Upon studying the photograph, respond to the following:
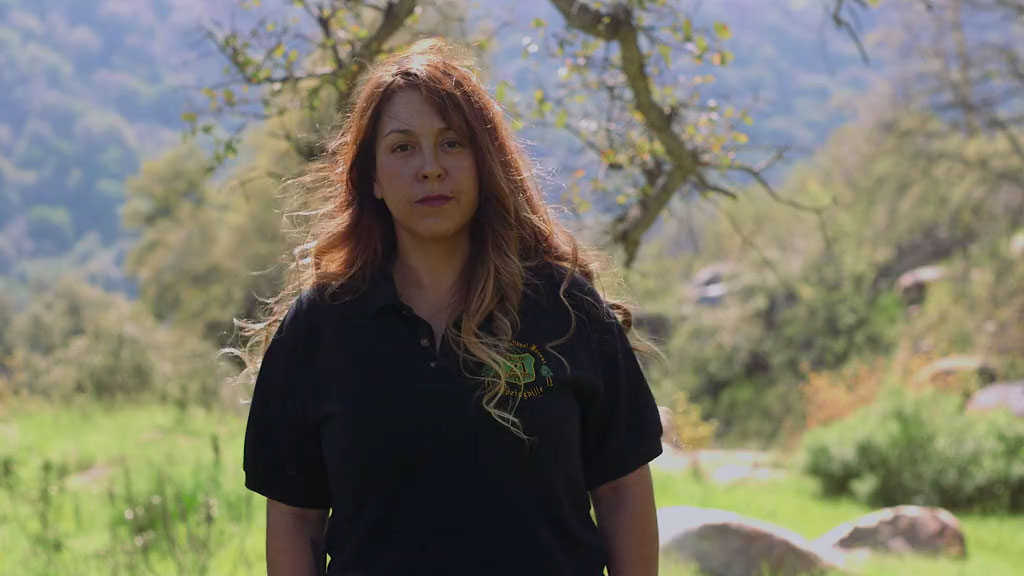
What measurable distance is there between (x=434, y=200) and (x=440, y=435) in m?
0.47

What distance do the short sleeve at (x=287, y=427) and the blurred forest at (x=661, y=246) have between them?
522 mm

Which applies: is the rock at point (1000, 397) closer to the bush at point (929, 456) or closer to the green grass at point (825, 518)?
the bush at point (929, 456)

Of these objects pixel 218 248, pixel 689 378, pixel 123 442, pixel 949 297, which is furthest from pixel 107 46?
pixel 123 442

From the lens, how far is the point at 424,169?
6.95ft

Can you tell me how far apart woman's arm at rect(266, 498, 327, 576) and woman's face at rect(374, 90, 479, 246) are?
61cm

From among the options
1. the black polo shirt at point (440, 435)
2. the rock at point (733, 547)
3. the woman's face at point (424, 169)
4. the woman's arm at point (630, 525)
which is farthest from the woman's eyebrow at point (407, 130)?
the rock at point (733, 547)

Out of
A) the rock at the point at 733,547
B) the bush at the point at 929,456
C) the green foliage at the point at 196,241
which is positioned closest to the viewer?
the rock at the point at 733,547

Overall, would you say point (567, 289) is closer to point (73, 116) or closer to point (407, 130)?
point (407, 130)

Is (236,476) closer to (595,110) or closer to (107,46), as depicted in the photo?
(595,110)

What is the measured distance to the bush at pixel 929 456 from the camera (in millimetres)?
10633

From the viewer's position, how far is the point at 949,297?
2358cm

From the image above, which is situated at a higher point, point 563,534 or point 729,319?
point 563,534

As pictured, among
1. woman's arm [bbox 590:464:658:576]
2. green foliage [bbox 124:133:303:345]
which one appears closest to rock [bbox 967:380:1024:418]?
green foliage [bbox 124:133:303:345]

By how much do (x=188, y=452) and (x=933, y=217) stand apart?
82.6 ft
